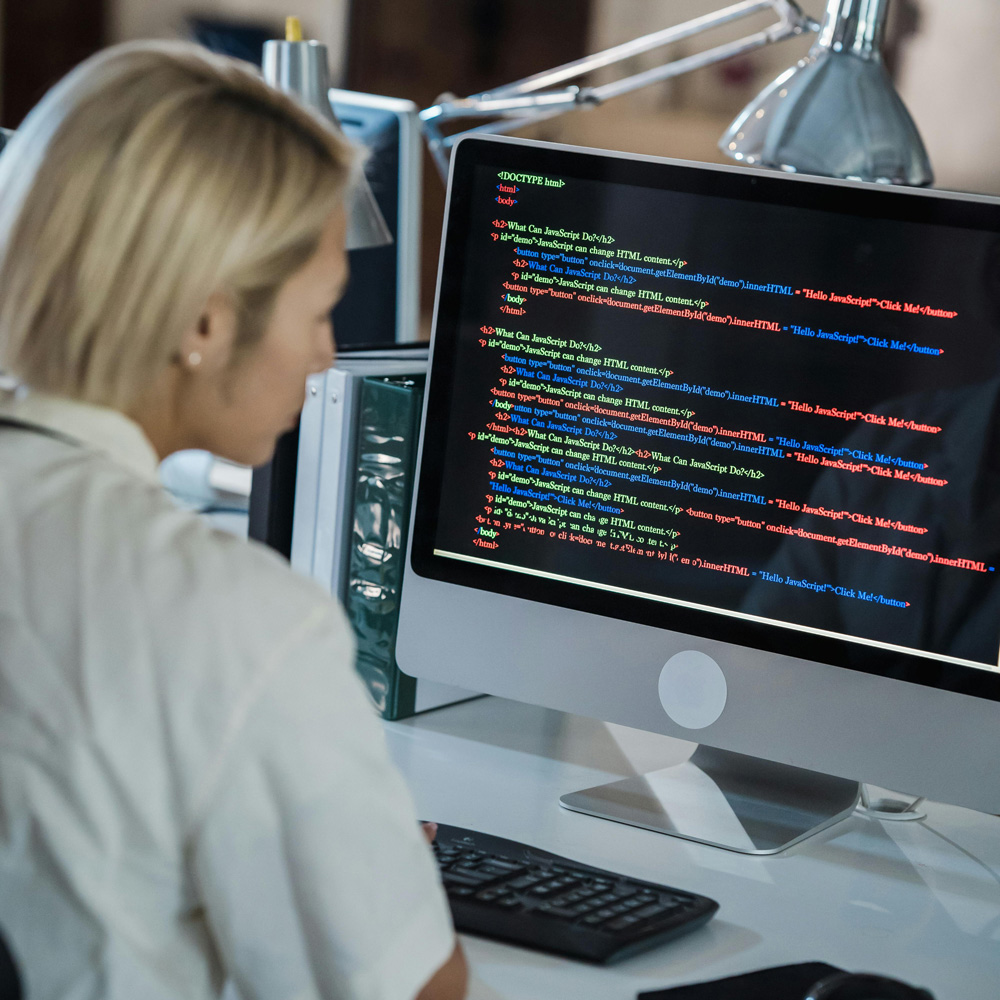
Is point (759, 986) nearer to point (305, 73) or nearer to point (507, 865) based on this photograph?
point (507, 865)

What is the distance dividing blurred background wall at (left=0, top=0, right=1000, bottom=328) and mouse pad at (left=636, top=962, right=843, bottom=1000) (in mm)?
2917

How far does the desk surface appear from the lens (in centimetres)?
84

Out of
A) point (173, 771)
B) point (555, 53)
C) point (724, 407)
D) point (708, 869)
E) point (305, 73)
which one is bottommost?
point (708, 869)

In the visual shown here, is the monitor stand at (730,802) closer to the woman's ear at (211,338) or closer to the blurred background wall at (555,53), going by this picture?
the woman's ear at (211,338)

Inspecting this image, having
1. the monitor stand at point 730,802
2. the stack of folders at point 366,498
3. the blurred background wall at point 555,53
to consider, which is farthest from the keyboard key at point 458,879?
the blurred background wall at point 555,53

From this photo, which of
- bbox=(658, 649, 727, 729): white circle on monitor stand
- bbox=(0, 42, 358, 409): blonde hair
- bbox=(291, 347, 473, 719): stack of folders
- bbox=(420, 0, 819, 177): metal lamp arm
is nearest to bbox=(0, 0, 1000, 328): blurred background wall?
bbox=(420, 0, 819, 177): metal lamp arm

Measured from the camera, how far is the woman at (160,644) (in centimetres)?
58

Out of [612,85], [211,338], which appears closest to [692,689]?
[211,338]

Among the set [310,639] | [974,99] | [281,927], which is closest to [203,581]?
[310,639]

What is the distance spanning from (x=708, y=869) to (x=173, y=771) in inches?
22.0

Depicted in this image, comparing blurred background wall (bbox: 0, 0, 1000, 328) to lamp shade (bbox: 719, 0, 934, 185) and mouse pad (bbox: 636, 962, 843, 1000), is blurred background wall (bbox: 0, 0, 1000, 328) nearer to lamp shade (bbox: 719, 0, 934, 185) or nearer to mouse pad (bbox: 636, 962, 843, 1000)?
lamp shade (bbox: 719, 0, 934, 185)

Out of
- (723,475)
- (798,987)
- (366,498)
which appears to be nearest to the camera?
(798,987)

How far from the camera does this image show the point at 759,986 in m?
0.81

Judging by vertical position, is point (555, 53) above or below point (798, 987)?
above
